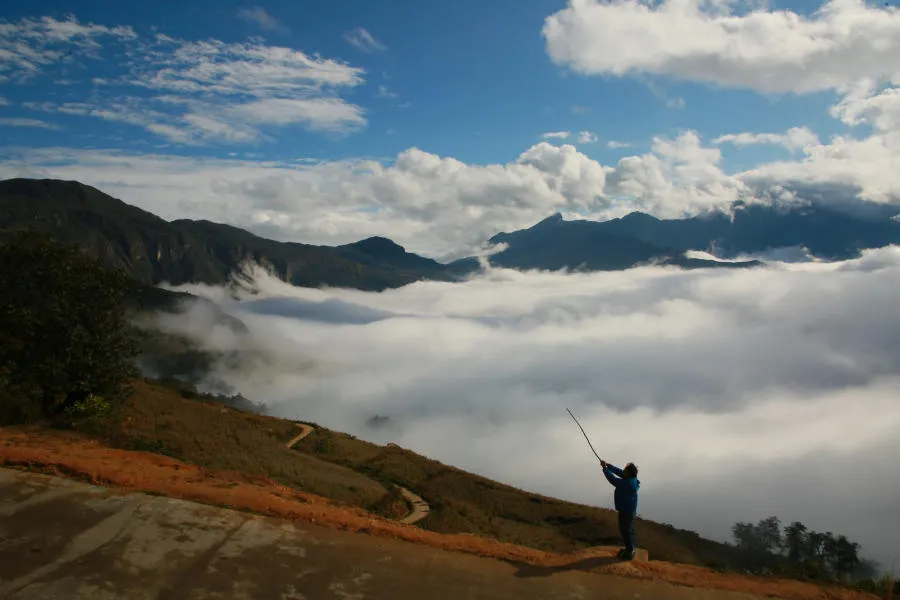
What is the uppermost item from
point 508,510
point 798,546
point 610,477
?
point 610,477

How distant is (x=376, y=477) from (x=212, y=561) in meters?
29.6

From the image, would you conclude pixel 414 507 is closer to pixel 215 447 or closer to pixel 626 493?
pixel 215 447

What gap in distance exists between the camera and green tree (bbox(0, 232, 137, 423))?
21.2 m

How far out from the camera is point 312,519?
13.0 metres

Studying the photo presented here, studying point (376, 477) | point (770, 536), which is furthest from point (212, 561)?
point (770, 536)

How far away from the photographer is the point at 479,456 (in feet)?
551

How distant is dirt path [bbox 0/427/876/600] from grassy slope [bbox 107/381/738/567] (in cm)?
517

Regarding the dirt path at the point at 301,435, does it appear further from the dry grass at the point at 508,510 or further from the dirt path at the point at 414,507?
the dirt path at the point at 414,507

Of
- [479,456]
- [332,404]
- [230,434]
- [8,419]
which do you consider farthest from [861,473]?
[8,419]

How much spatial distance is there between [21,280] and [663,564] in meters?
23.8

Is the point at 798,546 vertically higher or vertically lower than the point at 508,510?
lower

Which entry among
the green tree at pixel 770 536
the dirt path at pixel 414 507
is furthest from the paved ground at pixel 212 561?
the green tree at pixel 770 536

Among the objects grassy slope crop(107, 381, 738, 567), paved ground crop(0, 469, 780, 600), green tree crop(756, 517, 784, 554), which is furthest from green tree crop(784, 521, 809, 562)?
paved ground crop(0, 469, 780, 600)

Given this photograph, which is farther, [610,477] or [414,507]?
[414,507]
